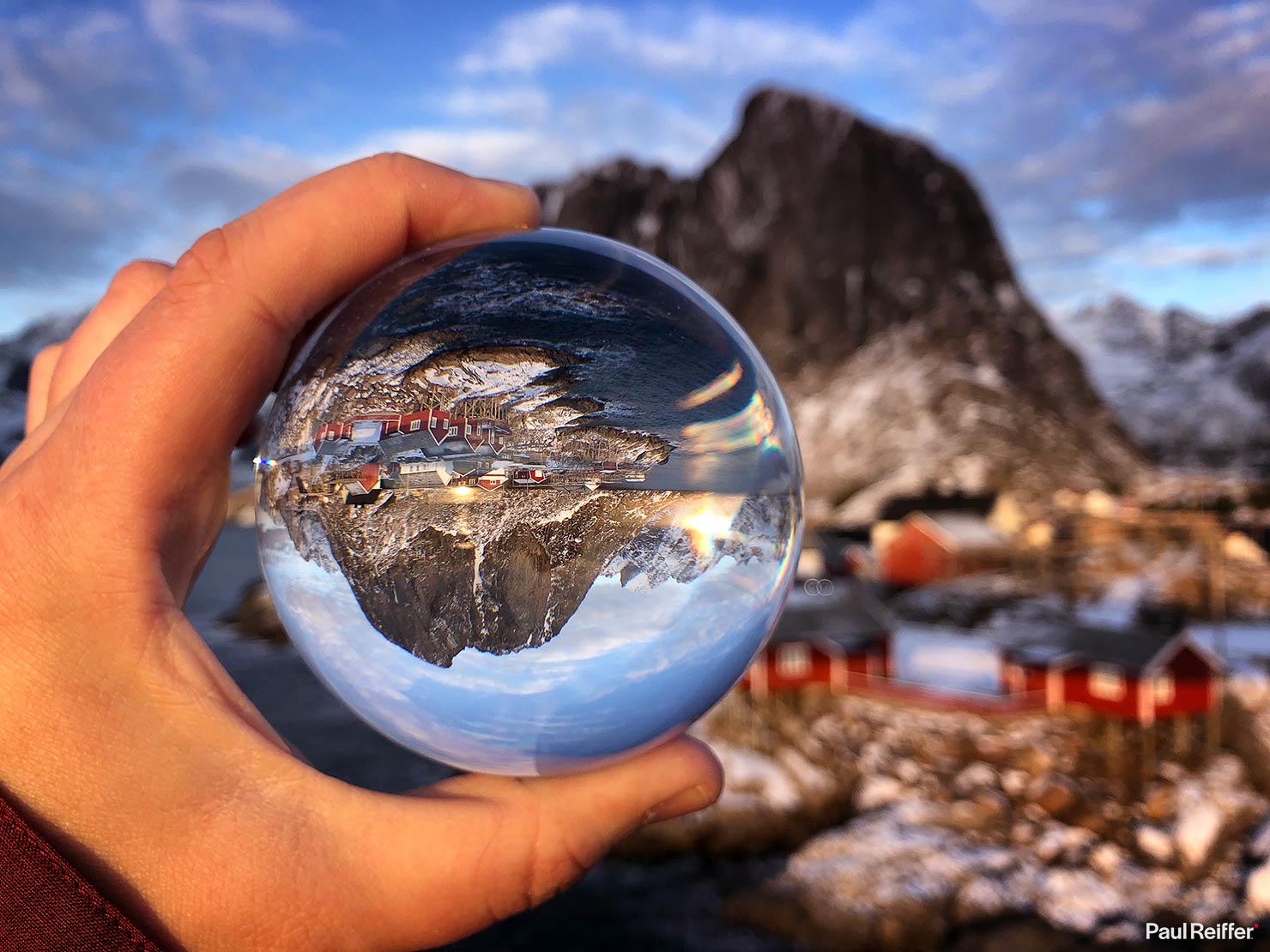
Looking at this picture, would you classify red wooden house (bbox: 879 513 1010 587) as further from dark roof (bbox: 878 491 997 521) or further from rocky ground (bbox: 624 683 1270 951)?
rocky ground (bbox: 624 683 1270 951)

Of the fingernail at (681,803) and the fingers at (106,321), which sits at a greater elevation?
the fingers at (106,321)

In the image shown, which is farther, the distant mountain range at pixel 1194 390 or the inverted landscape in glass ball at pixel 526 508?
the distant mountain range at pixel 1194 390

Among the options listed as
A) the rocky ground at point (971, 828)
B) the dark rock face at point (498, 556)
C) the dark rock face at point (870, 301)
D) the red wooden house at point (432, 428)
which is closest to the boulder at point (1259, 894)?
the rocky ground at point (971, 828)

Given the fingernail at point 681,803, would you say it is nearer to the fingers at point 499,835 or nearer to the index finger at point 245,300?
the fingers at point 499,835

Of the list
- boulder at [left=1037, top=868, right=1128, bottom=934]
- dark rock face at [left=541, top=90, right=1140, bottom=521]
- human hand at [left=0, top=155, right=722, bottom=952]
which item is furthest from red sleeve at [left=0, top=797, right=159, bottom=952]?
dark rock face at [left=541, top=90, right=1140, bottom=521]

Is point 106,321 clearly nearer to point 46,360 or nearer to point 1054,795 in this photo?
point 46,360

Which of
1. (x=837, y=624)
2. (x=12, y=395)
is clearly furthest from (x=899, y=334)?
(x=12, y=395)
